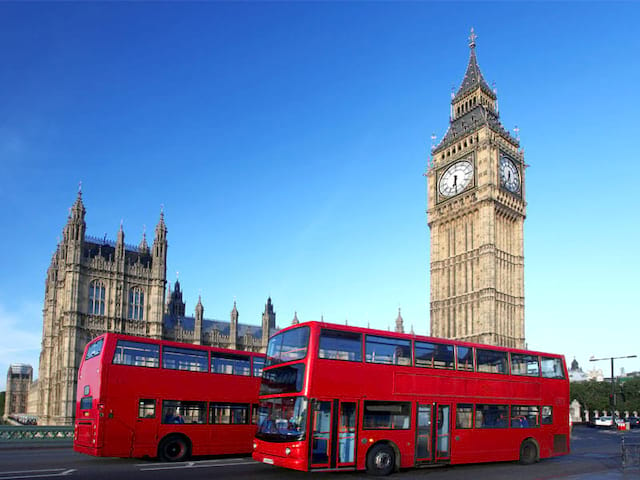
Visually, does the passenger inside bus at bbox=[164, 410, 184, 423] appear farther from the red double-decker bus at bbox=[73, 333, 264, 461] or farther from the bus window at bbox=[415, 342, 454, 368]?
the bus window at bbox=[415, 342, 454, 368]

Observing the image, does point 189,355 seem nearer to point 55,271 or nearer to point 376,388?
point 376,388

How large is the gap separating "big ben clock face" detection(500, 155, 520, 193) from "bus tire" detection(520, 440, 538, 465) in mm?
49894

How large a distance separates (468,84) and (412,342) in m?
64.7

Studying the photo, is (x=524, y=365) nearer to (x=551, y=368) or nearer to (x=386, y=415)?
(x=551, y=368)

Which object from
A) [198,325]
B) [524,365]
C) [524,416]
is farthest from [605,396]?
[524,365]

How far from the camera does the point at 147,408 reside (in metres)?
18.7

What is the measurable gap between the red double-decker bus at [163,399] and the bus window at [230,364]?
36 mm

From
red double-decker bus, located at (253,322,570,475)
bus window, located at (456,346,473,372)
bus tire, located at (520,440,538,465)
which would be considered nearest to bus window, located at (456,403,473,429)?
red double-decker bus, located at (253,322,570,475)

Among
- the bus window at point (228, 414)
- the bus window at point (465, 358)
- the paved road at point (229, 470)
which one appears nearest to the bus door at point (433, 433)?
the paved road at point (229, 470)

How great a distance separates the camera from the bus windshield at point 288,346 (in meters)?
15.7

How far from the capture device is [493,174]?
216 feet

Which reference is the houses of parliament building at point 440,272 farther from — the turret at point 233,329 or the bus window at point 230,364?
the bus window at point 230,364

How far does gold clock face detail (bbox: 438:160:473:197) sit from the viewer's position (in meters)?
68.5

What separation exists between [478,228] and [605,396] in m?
34.2
